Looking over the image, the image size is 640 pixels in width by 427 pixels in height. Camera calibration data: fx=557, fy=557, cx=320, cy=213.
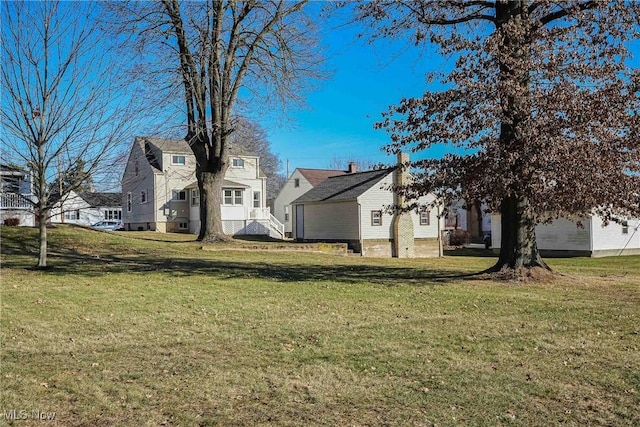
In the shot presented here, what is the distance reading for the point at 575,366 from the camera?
6.10 m

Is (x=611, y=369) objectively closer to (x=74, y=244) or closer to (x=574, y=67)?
(x=574, y=67)

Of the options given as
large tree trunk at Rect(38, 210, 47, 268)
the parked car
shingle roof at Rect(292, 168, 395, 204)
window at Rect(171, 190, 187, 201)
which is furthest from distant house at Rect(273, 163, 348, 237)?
large tree trunk at Rect(38, 210, 47, 268)

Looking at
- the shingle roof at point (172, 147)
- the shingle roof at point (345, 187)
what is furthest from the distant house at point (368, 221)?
the shingle roof at point (172, 147)

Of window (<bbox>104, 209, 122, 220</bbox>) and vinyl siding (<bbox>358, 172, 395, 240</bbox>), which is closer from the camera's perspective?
vinyl siding (<bbox>358, 172, 395, 240</bbox>)

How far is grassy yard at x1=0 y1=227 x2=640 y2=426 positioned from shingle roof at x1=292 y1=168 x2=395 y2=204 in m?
22.9

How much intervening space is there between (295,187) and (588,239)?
2799 cm

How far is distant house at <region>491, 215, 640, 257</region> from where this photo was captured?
33.4 meters

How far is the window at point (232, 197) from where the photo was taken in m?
39.6

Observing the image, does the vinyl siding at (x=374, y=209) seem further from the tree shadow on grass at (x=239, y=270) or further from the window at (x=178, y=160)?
the tree shadow on grass at (x=239, y=270)

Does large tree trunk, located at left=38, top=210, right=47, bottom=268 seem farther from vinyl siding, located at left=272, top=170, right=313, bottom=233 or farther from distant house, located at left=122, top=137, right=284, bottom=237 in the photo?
vinyl siding, located at left=272, top=170, right=313, bottom=233

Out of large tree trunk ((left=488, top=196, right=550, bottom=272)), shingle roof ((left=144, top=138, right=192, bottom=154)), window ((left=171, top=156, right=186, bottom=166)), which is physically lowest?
large tree trunk ((left=488, top=196, right=550, bottom=272))

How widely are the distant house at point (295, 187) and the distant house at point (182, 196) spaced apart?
10706 millimetres

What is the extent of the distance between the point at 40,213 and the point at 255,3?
1322cm

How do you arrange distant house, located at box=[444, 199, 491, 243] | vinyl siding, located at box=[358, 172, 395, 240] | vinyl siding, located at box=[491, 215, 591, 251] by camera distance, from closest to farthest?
vinyl siding, located at box=[491, 215, 591, 251]
vinyl siding, located at box=[358, 172, 395, 240]
distant house, located at box=[444, 199, 491, 243]
